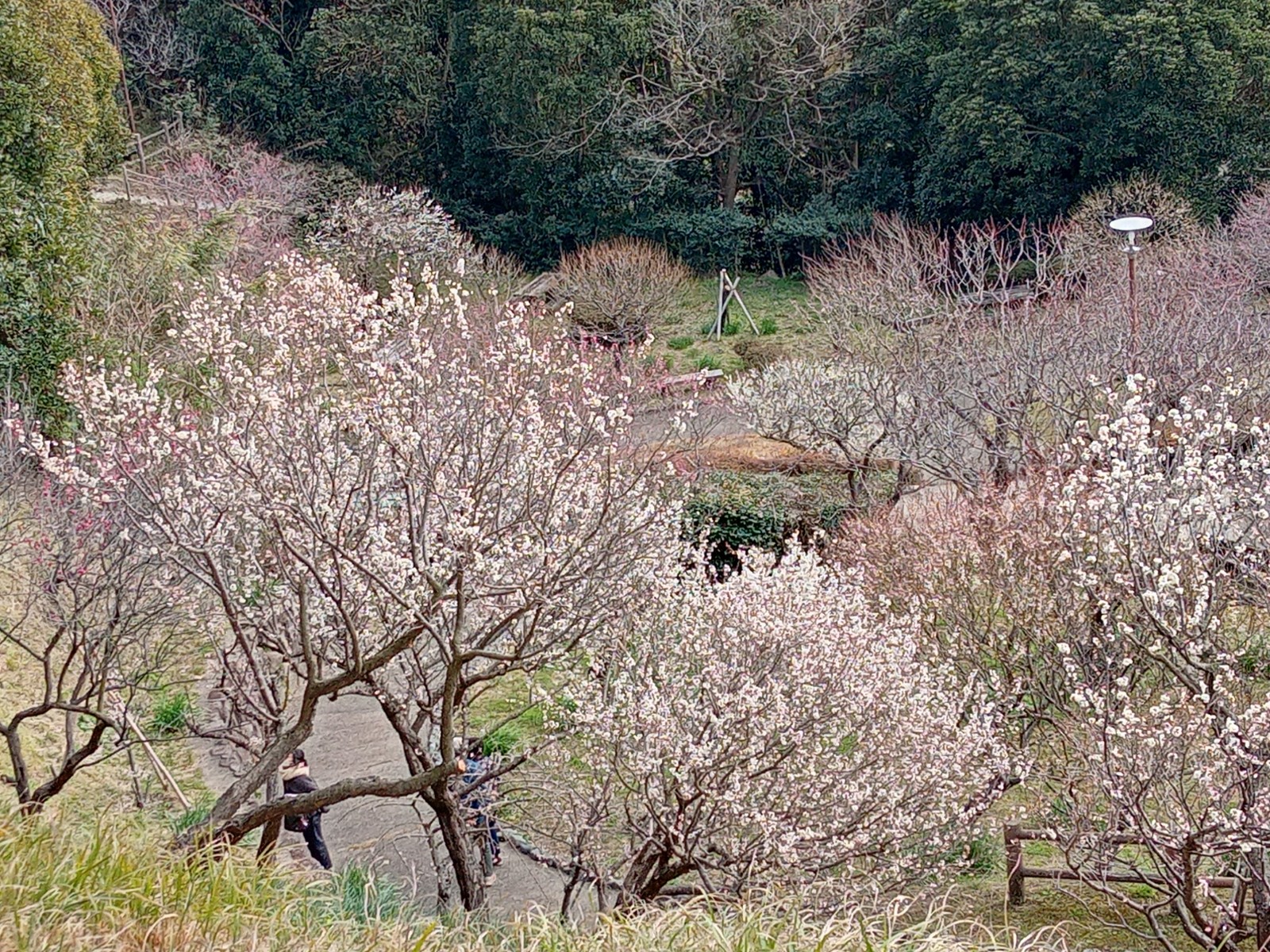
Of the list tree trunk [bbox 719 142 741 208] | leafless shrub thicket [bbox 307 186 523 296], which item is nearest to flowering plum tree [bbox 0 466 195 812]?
leafless shrub thicket [bbox 307 186 523 296]

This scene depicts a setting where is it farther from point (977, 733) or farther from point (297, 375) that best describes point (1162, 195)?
point (297, 375)

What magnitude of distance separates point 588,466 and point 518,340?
34.4 inches

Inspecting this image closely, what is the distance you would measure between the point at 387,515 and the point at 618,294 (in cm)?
1451

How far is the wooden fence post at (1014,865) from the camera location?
7.41 m

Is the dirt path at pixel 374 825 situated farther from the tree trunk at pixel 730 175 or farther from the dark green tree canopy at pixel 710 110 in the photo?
the tree trunk at pixel 730 175

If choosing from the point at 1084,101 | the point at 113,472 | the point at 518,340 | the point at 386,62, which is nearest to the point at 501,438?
the point at 518,340

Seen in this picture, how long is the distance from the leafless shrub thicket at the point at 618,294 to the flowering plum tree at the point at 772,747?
13.2 metres

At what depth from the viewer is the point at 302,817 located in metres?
7.70

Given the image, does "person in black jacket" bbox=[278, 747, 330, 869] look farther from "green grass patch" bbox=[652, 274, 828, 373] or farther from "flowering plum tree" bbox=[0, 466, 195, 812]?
"green grass patch" bbox=[652, 274, 828, 373]

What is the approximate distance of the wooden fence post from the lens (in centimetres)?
741

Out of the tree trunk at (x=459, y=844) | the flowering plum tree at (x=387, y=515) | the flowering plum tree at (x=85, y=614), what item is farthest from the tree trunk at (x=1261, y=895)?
the flowering plum tree at (x=85, y=614)

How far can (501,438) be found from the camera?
5.77m

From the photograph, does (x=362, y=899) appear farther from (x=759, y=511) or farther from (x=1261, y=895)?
(x=759, y=511)

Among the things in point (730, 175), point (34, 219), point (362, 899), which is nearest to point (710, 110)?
point (730, 175)
